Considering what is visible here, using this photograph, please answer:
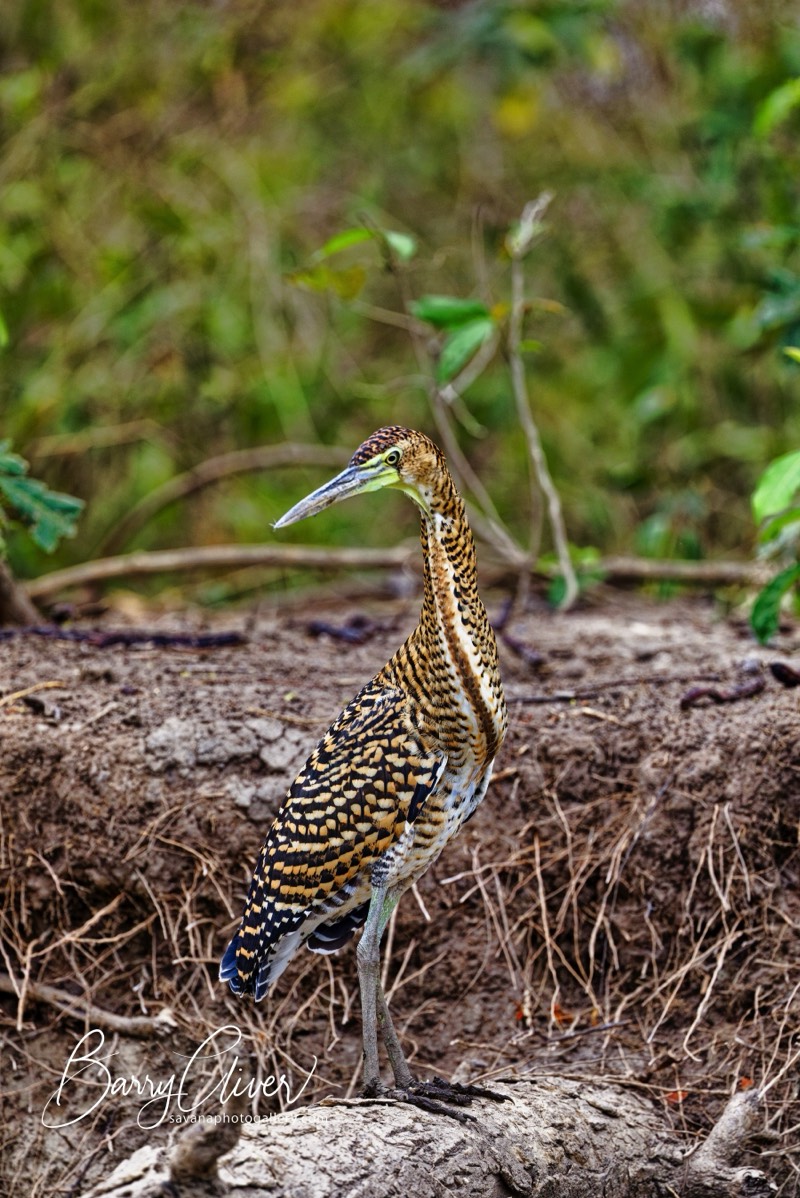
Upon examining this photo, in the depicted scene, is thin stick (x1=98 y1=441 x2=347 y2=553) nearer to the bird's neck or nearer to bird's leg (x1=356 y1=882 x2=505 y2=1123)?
the bird's neck

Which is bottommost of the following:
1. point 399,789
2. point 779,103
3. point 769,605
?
point 399,789

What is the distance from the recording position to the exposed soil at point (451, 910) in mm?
3639

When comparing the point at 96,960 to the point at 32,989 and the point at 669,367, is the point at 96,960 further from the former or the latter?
the point at 669,367

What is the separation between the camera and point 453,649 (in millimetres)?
3059

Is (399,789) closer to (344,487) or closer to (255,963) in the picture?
(255,963)

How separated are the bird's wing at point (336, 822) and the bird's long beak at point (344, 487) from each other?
54cm

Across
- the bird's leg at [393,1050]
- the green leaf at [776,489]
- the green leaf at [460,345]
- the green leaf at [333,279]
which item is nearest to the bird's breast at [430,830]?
the bird's leg at [393,1050]

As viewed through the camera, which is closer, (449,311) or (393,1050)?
(393,1050)

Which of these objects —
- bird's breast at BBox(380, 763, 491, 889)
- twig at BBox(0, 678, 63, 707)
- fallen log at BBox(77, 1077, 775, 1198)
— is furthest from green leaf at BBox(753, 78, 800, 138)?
fallen log at BBox(77, 1077, 775, 1198)

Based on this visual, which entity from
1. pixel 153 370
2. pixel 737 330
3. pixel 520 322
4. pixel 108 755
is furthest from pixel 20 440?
pixel 737 330

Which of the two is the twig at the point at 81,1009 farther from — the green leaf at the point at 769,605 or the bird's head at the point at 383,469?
the green leaf at the point at 769,605

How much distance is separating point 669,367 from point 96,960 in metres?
4.96

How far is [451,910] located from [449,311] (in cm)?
207

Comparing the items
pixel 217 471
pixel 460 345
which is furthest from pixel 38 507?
pixel 217 471
